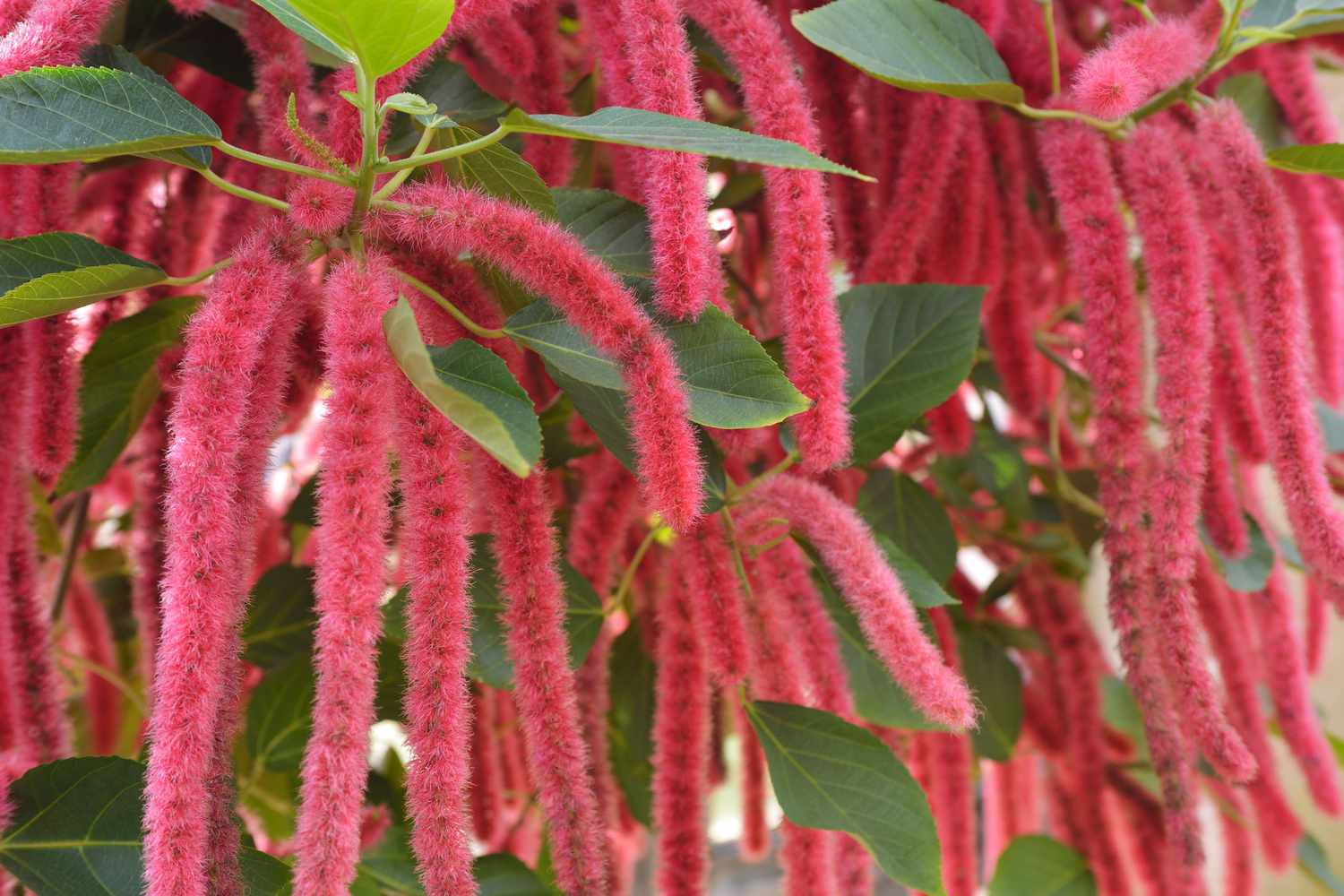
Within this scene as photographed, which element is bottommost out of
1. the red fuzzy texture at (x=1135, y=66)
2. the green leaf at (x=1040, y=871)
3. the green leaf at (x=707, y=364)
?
the green leaf at (x=1040, y=871)

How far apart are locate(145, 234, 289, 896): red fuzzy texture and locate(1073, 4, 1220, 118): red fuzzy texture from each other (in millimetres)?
399

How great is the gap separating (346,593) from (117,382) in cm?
32

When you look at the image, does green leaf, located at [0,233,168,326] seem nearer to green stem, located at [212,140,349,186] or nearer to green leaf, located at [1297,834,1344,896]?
green stem, located at [212,140,349,186]

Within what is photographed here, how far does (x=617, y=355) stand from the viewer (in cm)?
44

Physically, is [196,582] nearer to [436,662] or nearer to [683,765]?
[436,662]

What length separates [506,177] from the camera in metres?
0.52

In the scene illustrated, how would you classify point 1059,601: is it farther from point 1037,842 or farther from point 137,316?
point 137,316

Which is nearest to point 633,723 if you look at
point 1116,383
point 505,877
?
point 505,877

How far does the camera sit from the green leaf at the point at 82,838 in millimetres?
519

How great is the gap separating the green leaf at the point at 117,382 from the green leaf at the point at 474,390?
0.84 feet

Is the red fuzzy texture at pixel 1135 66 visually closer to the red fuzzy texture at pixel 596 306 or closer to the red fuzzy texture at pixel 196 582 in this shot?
the red fuzzy texture at pixel 596 306

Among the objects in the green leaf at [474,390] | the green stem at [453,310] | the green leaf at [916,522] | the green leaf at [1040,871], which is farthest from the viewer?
the green leaf at [1040,871]

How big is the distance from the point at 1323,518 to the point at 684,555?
0.33 metres

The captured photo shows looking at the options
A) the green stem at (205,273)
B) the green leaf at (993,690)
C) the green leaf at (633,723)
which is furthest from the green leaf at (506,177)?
the green leaf at (993,690)
